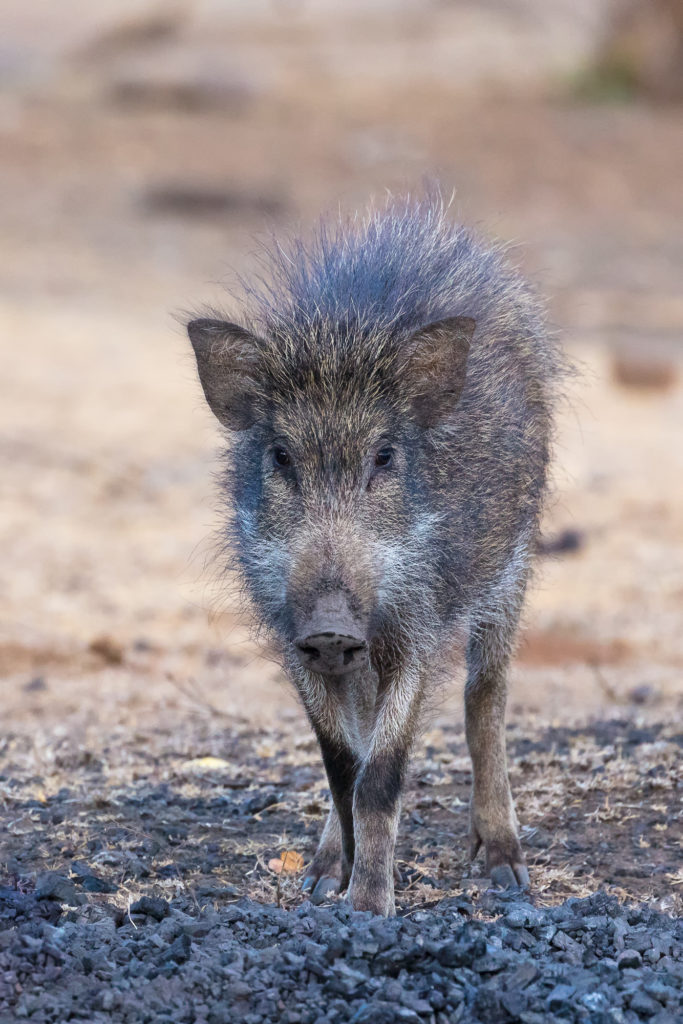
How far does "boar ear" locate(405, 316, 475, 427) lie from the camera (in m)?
3.83

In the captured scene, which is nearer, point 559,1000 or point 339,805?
point 559,1000

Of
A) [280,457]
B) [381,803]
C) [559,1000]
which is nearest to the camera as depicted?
[559,1000]

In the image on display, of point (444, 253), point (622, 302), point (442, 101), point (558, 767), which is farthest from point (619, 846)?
point (442, 101)

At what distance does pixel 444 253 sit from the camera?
4.46m

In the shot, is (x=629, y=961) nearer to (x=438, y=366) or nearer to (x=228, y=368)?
(x=438, y=366)

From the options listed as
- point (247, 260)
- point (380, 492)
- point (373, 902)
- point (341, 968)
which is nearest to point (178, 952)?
point (341, 968)

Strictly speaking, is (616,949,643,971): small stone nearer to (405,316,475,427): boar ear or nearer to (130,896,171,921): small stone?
(130,896,171,921): small stone

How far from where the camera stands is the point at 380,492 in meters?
3.74

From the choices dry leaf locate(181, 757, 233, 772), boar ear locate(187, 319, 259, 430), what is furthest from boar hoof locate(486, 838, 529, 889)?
boar ear locate(187, 319, 259, 430)

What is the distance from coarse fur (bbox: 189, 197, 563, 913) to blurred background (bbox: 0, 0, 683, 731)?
558mm

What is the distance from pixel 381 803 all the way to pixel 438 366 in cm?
119

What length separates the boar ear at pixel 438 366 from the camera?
383cm

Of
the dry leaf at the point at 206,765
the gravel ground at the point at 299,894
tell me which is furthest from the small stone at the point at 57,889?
the dry leaf at the point at 206,765

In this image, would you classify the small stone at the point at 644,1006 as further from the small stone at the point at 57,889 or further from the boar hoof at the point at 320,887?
the small stone at the point at 57,889
